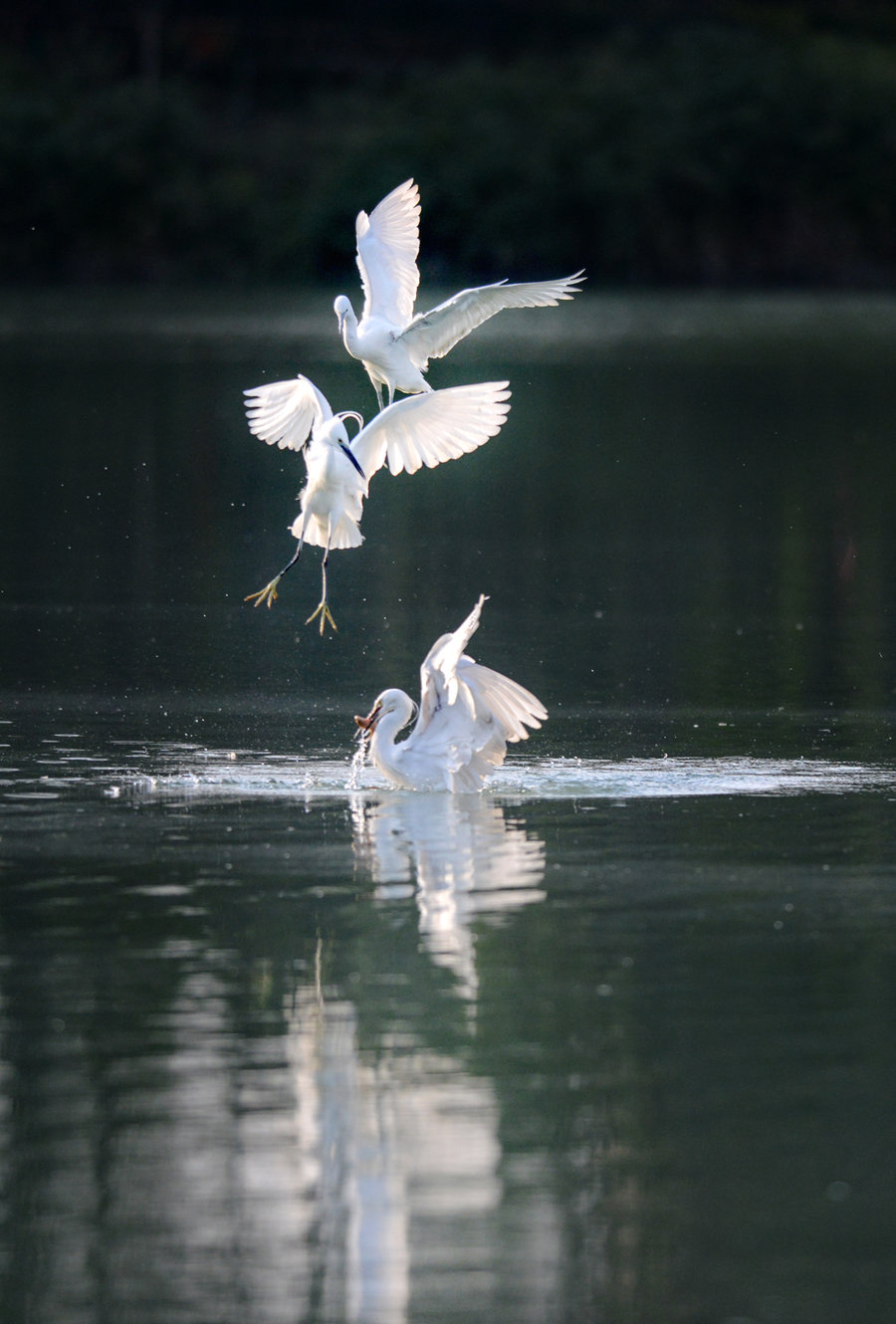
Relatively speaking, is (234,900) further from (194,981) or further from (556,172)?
(556,172)

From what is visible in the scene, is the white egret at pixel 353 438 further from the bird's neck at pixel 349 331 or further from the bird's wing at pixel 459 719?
the bird's wing at pixel 459 719

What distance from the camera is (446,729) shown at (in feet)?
38.7

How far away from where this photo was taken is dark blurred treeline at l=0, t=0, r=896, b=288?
83250 millimetres

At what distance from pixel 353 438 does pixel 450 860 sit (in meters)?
3.22

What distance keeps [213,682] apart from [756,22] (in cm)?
10745

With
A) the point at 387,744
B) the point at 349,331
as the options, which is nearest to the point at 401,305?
the point at 349,331

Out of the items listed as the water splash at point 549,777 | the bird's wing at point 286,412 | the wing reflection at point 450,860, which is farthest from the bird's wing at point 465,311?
the wing reflection at point 450,860

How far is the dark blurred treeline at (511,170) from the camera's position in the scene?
273 ft

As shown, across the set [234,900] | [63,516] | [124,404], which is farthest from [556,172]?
[234,900]

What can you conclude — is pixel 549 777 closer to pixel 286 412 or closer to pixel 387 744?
pixel 387 744

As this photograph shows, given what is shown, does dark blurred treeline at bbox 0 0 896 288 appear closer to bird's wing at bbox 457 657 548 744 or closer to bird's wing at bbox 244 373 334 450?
bird's wing at bbox 244 373 334 450

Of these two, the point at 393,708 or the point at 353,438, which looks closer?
the point at 393,708

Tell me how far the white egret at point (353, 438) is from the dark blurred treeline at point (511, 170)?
67412 millimetres

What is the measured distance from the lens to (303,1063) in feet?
25.8
